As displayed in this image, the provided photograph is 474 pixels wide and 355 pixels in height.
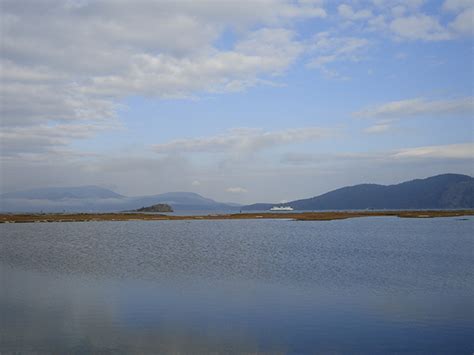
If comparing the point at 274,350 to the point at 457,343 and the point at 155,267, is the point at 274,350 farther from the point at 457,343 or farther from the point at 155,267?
the point at 155,267

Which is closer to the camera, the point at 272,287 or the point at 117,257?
the point at 272,287

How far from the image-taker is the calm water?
16.0m

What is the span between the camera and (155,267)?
118 ft

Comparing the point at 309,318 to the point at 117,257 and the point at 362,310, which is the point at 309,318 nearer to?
the point at 362,310

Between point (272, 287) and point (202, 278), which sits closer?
point (272, 287)

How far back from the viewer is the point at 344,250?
153 feet

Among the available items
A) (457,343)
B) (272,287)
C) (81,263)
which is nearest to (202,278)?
(272,287)

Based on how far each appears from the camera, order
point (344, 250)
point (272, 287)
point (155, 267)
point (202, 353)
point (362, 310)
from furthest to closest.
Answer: point (344, 250) → point (155, 267) → point (272, 287) → point (362, 310) → point (202, 353)

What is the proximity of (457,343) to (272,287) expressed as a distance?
12.3m

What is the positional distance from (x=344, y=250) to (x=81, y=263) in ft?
87.6

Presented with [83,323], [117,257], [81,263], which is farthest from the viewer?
[117,257]

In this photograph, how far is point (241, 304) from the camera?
22078 mm

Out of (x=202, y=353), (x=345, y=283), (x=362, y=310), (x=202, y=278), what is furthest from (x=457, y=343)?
(x=202, y=278)

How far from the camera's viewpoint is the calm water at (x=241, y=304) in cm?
1597
